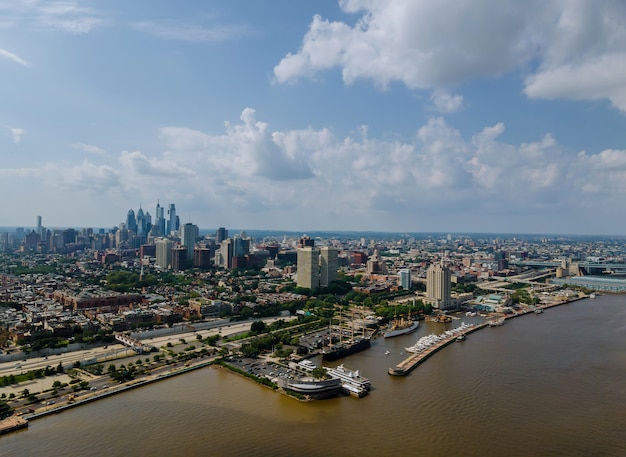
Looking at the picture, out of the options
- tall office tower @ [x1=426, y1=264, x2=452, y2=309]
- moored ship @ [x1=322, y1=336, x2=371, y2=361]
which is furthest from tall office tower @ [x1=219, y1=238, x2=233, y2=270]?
moored ship @ [x1=322, y1=336, x2=371, y2=361]

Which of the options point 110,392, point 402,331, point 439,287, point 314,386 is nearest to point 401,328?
point 402,331

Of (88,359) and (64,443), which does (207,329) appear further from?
(64,443)

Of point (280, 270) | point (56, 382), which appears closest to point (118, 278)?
point (280, 270)

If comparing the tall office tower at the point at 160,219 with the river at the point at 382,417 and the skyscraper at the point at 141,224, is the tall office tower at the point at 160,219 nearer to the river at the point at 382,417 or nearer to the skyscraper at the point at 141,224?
the skyscraper at the point at 141,224

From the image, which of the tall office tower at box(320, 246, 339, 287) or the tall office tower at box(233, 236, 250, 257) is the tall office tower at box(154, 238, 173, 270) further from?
the tall office tower at box(320, 246, 339, 287)

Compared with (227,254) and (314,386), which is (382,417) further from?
(227,254)

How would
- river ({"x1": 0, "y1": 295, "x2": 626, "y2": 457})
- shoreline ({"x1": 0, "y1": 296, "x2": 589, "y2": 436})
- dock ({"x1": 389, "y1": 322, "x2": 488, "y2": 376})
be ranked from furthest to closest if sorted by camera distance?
dock ({"x1": 389, "y1": 322, "x2": 488, "y2": 376}) < shoreline ({"x1": 0, "y1": 296, "x2": 589, "y2": 436}) < river ({"x1": 0, "y1": 295, "x2": 626, "y2": 457})
